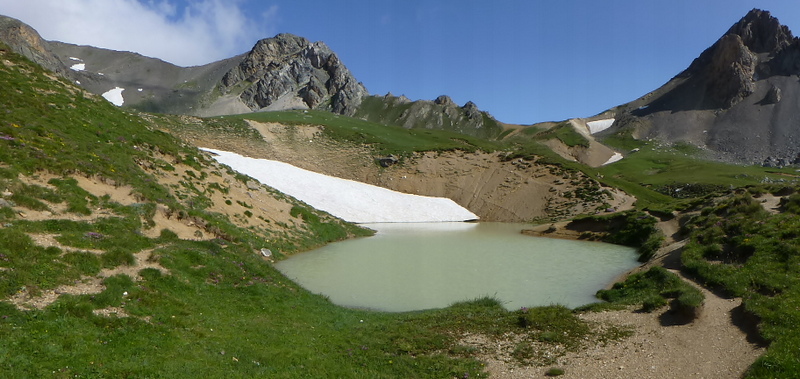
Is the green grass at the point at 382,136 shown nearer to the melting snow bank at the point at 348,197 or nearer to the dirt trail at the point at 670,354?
the melting snow bank at the point at 348,197

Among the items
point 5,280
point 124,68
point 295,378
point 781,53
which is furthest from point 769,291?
point 124,68

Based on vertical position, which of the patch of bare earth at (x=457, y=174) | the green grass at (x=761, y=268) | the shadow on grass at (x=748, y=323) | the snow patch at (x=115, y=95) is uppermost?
the snow patch at (x=115, y=95)

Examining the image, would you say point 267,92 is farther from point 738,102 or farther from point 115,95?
point 738,102

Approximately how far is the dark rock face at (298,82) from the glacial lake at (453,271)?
5897 inches

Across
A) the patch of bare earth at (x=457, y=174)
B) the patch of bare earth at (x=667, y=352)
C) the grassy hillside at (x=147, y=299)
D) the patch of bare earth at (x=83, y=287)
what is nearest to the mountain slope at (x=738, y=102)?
the patch of bare earth at (x=457, y=174)

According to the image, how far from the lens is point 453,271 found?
2423 centimetres

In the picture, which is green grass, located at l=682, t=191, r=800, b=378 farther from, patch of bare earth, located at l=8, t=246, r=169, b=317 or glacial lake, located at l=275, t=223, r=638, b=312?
patch of bare earth, located at l=8, t=246, r=169, b=317

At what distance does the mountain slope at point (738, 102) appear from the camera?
5030 inches

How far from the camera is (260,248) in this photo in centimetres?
2620

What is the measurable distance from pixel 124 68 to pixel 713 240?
242591 millimetres

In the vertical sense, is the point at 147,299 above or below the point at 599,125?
below

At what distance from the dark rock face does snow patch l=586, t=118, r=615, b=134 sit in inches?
4193

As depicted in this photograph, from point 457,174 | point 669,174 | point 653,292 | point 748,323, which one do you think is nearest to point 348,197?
point 457,174

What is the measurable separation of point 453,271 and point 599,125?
7431 inches
